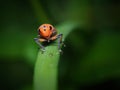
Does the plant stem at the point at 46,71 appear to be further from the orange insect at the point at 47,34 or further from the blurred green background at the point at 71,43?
the blurred green background at the point at 71,43

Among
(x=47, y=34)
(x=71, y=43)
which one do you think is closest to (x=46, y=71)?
(x=47, y=34)

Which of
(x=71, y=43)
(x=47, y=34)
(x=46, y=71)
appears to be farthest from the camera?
(x=71, y=43)

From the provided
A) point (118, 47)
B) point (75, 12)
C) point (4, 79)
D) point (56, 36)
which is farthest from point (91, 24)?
point (4, 79)

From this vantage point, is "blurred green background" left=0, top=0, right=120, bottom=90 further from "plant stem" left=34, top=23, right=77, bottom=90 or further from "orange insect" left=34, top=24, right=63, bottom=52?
"plant stem" left=34, top=23, right=77, bottom=90

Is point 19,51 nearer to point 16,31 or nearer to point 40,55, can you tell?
point 16,31

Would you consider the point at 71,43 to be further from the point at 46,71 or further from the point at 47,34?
the point at 46,71

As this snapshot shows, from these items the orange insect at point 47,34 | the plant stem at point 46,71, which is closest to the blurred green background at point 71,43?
the orange insect at point 47,34

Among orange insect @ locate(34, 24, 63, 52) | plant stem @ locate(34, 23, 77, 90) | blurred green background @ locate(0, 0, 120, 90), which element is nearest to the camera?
plant stem @ locate(34, 23, 77, 90)

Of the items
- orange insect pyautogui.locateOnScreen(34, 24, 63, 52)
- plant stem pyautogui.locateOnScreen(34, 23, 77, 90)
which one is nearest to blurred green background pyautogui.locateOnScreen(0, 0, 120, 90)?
orange insect pyautogui.locateOnScreen(34, 24, 63, 52)
